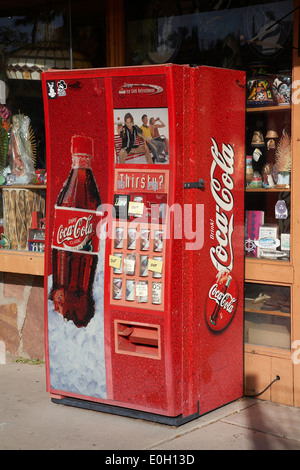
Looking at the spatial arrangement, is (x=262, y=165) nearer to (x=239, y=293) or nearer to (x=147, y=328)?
(x=239, y=293)

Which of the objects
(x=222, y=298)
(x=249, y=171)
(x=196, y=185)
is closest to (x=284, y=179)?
(x=249, y=171)

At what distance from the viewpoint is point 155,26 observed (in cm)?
573

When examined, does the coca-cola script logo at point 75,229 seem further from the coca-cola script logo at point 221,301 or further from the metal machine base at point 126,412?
the metal machine base at point 126,412

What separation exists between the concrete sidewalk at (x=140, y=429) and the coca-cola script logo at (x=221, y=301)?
2.14ft

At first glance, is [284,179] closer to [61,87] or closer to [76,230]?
[76,230]

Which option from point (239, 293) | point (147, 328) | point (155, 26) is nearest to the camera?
point (147, 328)

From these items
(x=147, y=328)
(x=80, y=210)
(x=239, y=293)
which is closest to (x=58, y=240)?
(x=80, y=210)

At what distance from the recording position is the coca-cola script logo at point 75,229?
4.88 meters

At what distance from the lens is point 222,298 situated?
4977 millimetres

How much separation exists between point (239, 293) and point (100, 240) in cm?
110

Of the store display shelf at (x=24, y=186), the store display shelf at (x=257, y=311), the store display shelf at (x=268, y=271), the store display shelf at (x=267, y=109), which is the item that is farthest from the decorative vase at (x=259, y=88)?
the store display shelf at (x=24, y=186)

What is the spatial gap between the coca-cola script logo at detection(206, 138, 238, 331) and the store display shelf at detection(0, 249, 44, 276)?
179 centimetres

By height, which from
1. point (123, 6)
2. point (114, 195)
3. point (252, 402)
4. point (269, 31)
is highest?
point (123, 6)

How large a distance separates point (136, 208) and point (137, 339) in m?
0.88
